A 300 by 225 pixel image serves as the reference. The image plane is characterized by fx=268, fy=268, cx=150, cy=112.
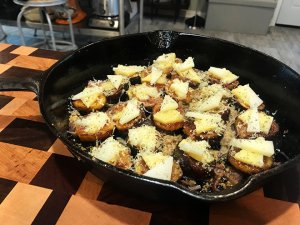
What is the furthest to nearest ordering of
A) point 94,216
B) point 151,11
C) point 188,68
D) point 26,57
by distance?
point 151,11 < point 26,57 < point 188,68 < point 94,216

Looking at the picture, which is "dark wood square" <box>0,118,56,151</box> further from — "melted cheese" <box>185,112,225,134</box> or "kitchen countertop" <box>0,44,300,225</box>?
"melted cheese" <box>185,112,225,134</box>

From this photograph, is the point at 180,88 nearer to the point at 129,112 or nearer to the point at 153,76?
the point at 153,76

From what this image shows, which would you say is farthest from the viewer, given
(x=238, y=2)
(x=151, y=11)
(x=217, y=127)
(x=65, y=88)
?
(x=151, y=11)

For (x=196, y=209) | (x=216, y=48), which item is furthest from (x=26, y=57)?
(x=196, y=209)

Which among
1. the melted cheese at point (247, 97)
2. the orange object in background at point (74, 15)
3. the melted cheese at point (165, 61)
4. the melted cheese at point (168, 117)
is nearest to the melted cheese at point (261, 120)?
the melted cheese at point (247, 97)

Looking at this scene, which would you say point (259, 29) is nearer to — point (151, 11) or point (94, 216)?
point (151, 11)

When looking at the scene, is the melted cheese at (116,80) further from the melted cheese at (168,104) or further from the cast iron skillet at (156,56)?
the melted cheese at (168,104)

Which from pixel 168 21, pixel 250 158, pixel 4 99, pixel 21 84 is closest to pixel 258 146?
pixel 250 158
